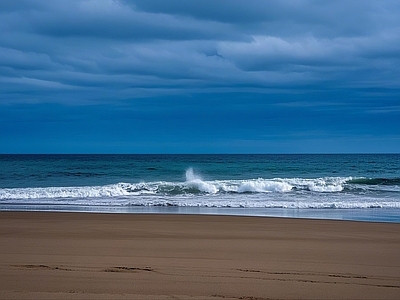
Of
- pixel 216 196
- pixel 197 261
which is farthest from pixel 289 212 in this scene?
pixel 197 261

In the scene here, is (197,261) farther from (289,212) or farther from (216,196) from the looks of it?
(216,196)

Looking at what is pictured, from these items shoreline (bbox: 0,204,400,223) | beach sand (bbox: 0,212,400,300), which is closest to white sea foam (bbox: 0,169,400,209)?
shoreline (bbox: 0,204,400,223)

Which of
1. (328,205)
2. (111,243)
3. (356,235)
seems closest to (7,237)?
(111,243)

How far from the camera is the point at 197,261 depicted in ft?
22.1

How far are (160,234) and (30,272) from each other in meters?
3.96

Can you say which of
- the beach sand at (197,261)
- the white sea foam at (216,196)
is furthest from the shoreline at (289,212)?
the beach sand at (197,261)

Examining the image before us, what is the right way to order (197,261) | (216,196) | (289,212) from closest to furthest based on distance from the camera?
1. (197,261)
2. (289,212)
3. (216,196)

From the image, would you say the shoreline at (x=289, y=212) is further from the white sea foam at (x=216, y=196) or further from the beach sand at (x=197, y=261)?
the beach sand at (x=197, y=261)

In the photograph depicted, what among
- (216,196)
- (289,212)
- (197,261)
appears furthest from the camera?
(216,196)

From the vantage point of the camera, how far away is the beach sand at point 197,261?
5.16 meters

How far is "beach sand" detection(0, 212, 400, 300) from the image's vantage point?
5.16 m

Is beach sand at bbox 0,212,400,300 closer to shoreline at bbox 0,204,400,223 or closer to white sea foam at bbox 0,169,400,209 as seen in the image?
shoreline at bbox 0,204,400,223

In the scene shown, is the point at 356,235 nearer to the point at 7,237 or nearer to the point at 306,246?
the point at 306,246

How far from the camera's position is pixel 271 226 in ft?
36.9
